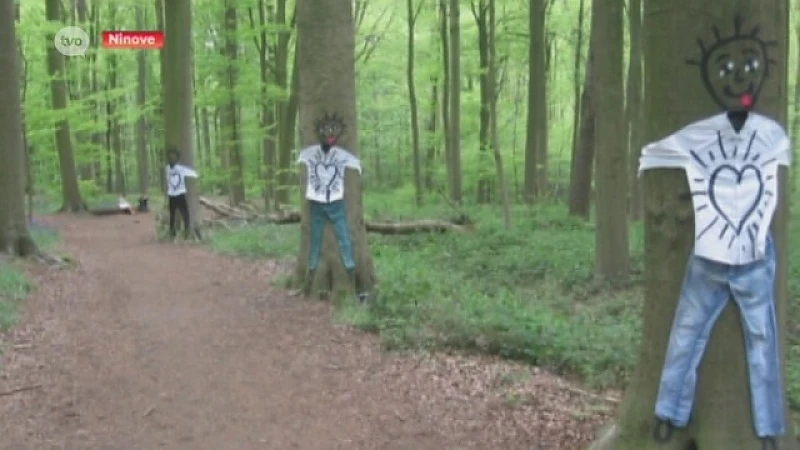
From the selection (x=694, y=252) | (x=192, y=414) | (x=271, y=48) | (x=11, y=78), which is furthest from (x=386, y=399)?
(x=271, y=48)

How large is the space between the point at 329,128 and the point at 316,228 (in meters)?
1.23

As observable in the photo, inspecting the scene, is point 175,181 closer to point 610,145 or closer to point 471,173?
point 610,145

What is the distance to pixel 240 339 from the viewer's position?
827 cm

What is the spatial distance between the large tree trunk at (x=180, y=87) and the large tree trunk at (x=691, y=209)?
50.7ft

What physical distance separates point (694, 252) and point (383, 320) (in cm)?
497

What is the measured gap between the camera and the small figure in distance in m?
18.2

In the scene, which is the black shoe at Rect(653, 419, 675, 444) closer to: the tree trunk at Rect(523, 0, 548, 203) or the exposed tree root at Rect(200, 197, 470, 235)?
the exposed tree root at Rect(200, 197, 470, 235)

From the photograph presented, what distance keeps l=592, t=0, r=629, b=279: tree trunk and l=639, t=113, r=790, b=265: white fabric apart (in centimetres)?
739

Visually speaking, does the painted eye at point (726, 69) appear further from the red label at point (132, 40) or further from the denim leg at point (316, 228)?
the red label at point (132, 40)

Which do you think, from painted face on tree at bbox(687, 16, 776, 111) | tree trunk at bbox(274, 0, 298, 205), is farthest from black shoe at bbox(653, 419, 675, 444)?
tree trunk at bbox(274, 0, 298, 205)

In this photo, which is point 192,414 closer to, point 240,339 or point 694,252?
point 240,339

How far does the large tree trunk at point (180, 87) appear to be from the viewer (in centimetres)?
1781

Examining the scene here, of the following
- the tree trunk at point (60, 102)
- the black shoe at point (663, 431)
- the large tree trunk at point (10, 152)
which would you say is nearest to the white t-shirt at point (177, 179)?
the large tree trunk at point (10, 152)

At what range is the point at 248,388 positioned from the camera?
6.59 metres
